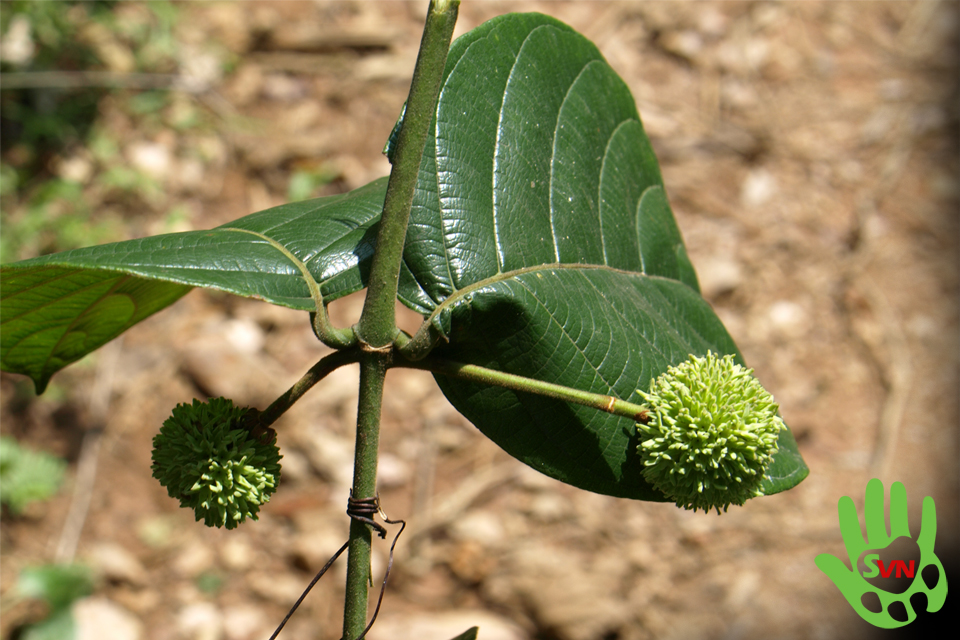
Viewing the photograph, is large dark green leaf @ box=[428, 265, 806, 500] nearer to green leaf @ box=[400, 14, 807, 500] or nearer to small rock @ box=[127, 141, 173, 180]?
green leaf @ box=[400, 14, 807, 500]

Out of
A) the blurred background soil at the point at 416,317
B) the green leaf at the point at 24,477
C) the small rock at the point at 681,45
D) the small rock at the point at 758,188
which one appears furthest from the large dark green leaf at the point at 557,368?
the small rock at the point at 681,45

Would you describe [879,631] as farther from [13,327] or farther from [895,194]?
[13,327]

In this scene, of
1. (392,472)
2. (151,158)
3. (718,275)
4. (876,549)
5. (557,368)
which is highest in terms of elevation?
(151,158)

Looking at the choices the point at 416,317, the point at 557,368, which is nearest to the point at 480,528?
the point at 416,317

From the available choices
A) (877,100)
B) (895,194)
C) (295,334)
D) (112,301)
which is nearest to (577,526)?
(295,334)

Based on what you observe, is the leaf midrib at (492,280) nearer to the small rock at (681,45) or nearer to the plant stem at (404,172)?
the plant stem at (404,172)

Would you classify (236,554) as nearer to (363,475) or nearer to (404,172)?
(363,475)

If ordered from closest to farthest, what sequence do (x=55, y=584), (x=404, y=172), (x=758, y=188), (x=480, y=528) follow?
(x=404, y=172) → (x=55, y=584) → (x=480, y=528) → (x=758, y=188)
